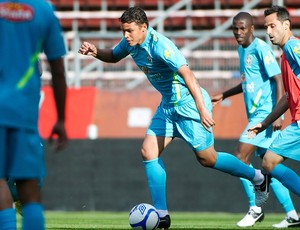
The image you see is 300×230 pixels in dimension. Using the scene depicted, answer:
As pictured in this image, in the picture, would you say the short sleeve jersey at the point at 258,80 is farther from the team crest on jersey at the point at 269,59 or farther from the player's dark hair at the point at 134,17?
the player's dark hair at the point at 134,17

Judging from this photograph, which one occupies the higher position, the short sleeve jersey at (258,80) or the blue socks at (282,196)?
the short sleeve jersey at (258,80)

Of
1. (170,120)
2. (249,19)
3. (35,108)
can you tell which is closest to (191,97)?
(170,120)

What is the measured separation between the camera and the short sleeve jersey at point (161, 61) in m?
8.55

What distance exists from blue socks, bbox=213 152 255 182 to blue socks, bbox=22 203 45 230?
13.7ft

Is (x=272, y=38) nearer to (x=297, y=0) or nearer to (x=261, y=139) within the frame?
(x=261, y=139)

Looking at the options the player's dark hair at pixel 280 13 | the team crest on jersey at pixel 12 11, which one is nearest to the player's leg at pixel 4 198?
the team crest on jersey at pixel 12 11

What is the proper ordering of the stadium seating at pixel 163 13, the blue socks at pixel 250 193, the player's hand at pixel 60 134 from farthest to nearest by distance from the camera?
the stadium seating at pixel 163 13, the blue socks at pixel 250 193, the player's hand at pixel 60 134

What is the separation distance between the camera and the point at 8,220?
5594 millimetres

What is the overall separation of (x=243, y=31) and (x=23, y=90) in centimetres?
584

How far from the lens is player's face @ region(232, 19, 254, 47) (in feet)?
35.1

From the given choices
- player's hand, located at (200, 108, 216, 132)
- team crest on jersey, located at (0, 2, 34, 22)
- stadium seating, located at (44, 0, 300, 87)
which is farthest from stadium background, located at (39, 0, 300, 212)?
team crest on jersey, located at (0, 2, 34, 22)

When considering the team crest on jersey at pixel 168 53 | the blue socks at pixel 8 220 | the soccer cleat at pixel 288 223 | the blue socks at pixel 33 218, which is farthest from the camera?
the soccer cleat at pixel 288 223

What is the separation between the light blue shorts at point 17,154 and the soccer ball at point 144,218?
3396mm

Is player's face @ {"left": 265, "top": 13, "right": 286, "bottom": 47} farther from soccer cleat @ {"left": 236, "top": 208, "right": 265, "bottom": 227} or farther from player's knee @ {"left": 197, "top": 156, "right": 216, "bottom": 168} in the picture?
soccer cleat @ {"left": 236, "top": 208, "right": 265, "bottom": 227}
